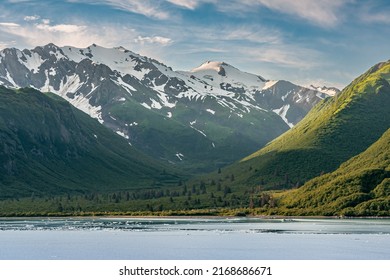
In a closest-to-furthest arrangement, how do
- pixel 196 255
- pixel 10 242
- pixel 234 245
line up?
pixel 196 255, pixel 234 245, pixel 10 242

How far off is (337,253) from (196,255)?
2947 centimetres

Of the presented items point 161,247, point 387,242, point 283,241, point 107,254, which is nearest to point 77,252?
point 107,254

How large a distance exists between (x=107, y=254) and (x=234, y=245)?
34.4m
